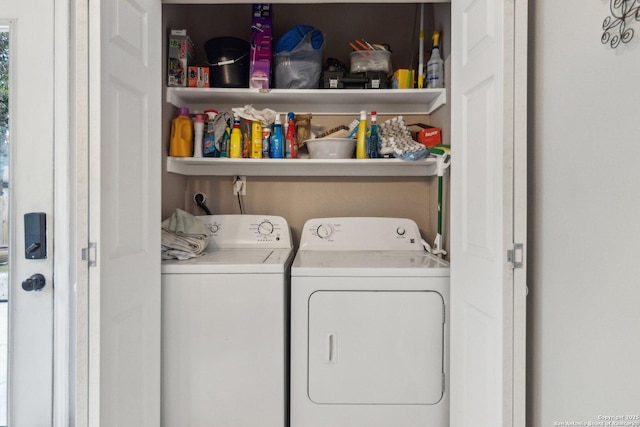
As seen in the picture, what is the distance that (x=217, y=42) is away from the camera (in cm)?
223

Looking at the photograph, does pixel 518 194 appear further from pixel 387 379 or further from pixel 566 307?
pixel 387 379

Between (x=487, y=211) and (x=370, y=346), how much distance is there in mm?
792

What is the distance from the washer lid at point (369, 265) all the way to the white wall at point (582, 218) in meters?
0.52

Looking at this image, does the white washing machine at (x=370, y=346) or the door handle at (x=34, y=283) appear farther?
the white washing machine at (x=370, y=346)

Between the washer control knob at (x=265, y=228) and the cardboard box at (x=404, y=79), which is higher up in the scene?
the cardboard box at (x=404, y=79)

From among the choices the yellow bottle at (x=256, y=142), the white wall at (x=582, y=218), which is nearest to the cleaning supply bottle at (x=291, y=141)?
the yellow bottle at (x=256, y=142)

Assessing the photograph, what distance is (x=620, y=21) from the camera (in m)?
0.94

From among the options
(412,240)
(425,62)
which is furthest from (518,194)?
(425,62)

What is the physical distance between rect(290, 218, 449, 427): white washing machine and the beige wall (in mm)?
823

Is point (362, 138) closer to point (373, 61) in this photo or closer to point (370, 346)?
point (373, 61)

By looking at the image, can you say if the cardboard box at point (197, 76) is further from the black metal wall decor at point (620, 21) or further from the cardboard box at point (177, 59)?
the black metal wall decor at point (620, 21)

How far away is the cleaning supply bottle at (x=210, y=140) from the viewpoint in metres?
2.27

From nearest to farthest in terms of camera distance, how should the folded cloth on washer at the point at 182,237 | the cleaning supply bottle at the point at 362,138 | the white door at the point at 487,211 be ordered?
the white door at the point at 487,211 < the folded cloth on washer at the point at 182,237 < the cleaning supply bottle at the point at 362,138

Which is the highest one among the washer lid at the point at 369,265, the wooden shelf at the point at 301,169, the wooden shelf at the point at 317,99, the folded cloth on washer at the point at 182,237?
the wooden shelf at the point at 317,99
